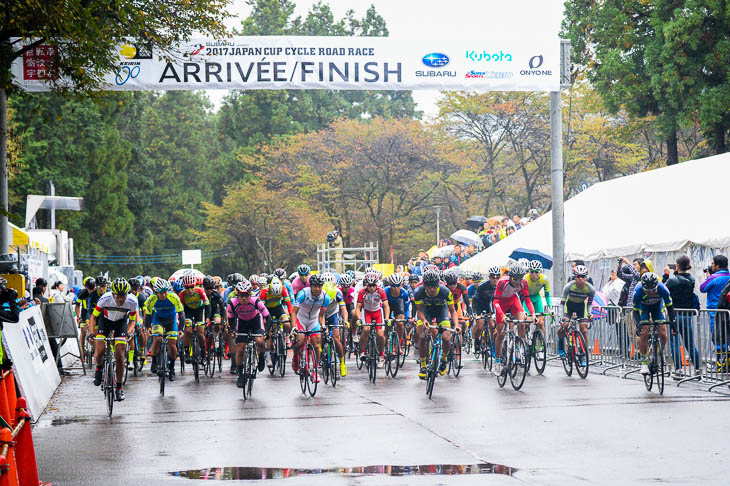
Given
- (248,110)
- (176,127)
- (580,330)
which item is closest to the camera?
(580,330)

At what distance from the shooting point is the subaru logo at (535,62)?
23.9m

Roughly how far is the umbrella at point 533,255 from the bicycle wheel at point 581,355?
460 inches

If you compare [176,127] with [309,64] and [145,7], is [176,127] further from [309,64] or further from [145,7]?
[145,7]

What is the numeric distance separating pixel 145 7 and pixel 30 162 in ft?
144

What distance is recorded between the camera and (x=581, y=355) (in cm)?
1808

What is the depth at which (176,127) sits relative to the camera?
9662 centimetres

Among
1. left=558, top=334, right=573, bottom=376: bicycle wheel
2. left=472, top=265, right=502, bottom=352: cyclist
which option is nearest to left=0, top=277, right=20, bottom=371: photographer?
left=558, top=334, right=573, bottom=376: bicycle wheel

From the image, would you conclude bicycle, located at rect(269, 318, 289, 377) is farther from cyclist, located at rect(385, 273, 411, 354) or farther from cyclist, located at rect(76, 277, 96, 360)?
cyclist, located at rect(76, 277, 96, 360)

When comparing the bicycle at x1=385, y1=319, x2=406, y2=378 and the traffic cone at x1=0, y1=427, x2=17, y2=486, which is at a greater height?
the traffic cone at x1=0, y1=427, x2=17, y2=486

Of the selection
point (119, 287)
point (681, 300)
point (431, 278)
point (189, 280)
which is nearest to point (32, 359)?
point (119, 287)

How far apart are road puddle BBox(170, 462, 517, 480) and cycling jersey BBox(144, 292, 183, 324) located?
8.75 m

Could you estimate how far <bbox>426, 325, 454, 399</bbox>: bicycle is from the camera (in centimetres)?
1516

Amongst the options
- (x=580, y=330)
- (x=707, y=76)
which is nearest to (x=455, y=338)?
(x=580, y=330)

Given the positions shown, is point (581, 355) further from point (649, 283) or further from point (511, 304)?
point (649, 283)
